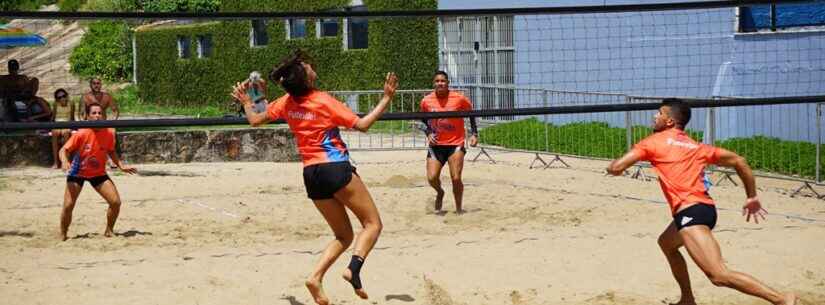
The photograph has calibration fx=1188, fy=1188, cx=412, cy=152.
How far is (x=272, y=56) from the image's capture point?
99.7ft

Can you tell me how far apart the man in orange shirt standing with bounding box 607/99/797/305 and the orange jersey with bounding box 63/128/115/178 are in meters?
5.65

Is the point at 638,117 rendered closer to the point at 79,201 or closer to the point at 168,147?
the point at 168,147

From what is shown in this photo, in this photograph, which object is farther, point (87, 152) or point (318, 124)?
point (87, 152)

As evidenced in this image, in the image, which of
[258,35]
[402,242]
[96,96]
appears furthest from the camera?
[258,35]

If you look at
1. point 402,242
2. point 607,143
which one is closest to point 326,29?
point 607,143

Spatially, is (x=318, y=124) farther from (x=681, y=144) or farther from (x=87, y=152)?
(x=87, y=152)

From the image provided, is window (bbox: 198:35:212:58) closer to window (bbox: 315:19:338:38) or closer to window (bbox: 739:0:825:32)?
window (bbox: 315:19:338:38)

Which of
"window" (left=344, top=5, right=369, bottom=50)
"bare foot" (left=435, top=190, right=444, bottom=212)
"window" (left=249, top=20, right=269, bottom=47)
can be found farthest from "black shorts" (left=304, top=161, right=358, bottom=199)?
"window" (left=249, top=20, right=269, bottom=47)

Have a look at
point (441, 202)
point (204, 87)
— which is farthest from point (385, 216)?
point (204, 87)

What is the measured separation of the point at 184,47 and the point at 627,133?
1973cm

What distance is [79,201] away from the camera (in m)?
14.1

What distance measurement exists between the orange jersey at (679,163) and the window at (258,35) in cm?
2379

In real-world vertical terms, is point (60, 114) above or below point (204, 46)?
below

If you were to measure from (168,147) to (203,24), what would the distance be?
→ 15.2 metres
